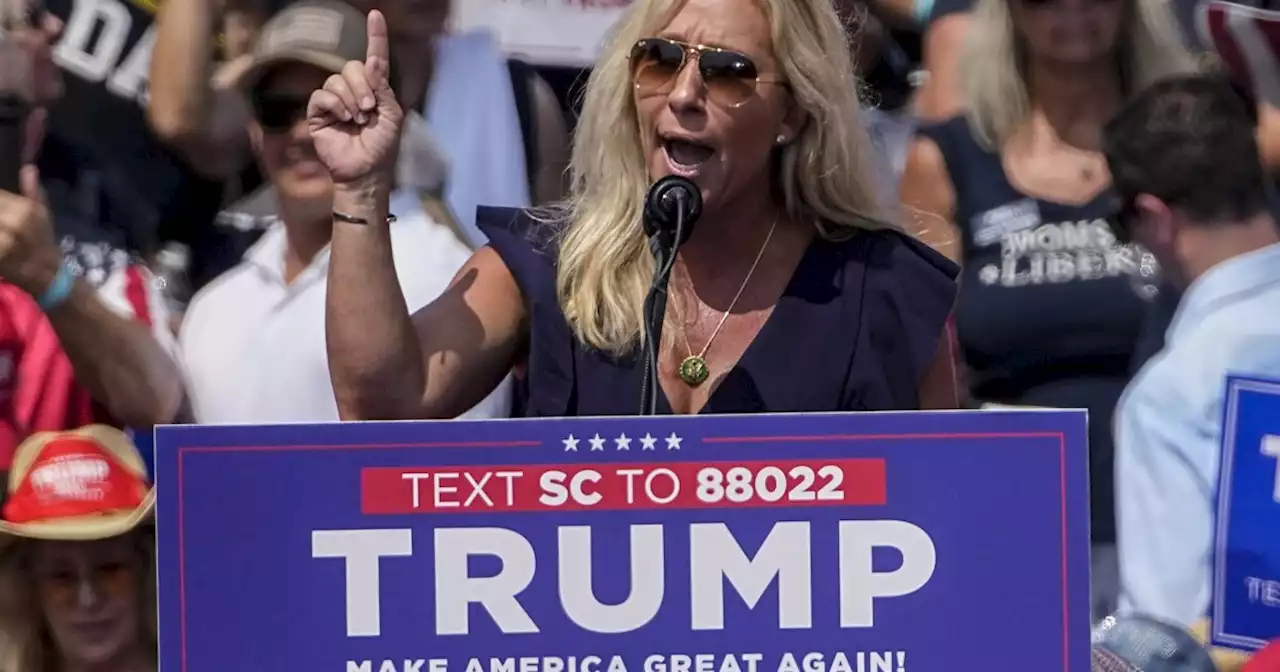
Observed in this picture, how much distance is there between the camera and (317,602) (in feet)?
5.05

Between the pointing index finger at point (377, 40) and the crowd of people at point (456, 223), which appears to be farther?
the crowd of people at point (456, 223)

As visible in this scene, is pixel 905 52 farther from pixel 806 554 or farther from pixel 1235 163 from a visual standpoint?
pixel 806 554

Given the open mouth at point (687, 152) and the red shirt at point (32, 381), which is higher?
the open mouth at point (687, 152)

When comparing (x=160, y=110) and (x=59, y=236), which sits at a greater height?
(x=160, y=110)

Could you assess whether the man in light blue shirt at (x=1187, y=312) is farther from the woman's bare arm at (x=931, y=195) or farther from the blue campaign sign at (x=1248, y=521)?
the woman's bare arm at (x=931, y=195)

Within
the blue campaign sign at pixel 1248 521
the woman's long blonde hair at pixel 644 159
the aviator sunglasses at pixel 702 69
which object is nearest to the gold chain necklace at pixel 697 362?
the woman's long blonde hair at pixel 644 159

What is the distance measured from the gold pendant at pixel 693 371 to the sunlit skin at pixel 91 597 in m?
1.22

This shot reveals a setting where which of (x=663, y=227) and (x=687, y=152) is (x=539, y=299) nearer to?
(x=687, y=152)

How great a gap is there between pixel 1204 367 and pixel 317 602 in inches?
73.5

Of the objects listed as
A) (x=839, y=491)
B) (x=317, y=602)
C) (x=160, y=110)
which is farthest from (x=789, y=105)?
(x=160, y=110)

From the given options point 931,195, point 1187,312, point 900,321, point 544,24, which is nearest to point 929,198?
point 931,195

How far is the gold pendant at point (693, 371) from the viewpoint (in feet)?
7.15

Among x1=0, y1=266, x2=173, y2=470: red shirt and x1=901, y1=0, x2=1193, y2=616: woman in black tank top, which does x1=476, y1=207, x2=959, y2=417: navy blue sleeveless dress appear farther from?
x1=0, y1=266, x2=173, y2=470: red shirt

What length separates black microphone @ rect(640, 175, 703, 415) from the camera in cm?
179
